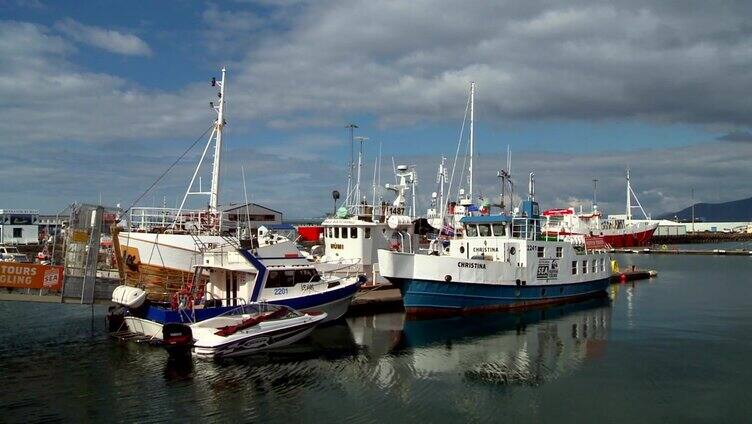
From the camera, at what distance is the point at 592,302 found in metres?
40.8

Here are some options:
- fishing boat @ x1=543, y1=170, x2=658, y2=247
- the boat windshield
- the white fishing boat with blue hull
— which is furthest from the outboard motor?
fishing boat @ x1=543, y1=170, x2=658, y2=247

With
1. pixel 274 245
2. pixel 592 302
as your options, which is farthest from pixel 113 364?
pixel 592 302

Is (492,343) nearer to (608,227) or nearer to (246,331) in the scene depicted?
(246,331)

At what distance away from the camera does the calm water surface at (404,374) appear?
57.1 feet

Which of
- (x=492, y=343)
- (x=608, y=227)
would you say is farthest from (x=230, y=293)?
(x=608, y=227)

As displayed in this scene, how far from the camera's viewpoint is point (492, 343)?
27.0 metres

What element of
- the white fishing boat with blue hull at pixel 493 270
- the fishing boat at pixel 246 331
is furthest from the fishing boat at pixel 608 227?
the fishing boat at pixel 246 331

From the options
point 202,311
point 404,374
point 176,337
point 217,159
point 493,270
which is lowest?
point 404,374

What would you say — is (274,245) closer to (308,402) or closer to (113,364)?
(113,364)

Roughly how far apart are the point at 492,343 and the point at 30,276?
19059mm

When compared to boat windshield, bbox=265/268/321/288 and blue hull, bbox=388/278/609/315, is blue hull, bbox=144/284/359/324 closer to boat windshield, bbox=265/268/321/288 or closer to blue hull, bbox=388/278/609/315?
boat windshield, bbox=265/268/321/288

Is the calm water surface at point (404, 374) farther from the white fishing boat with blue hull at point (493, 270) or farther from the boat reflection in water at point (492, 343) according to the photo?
the white fishing boat with blue hull at point (493, 270)

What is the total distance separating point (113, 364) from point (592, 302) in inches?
1197

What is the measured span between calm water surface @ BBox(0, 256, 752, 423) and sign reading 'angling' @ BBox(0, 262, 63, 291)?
2381 millimetres
